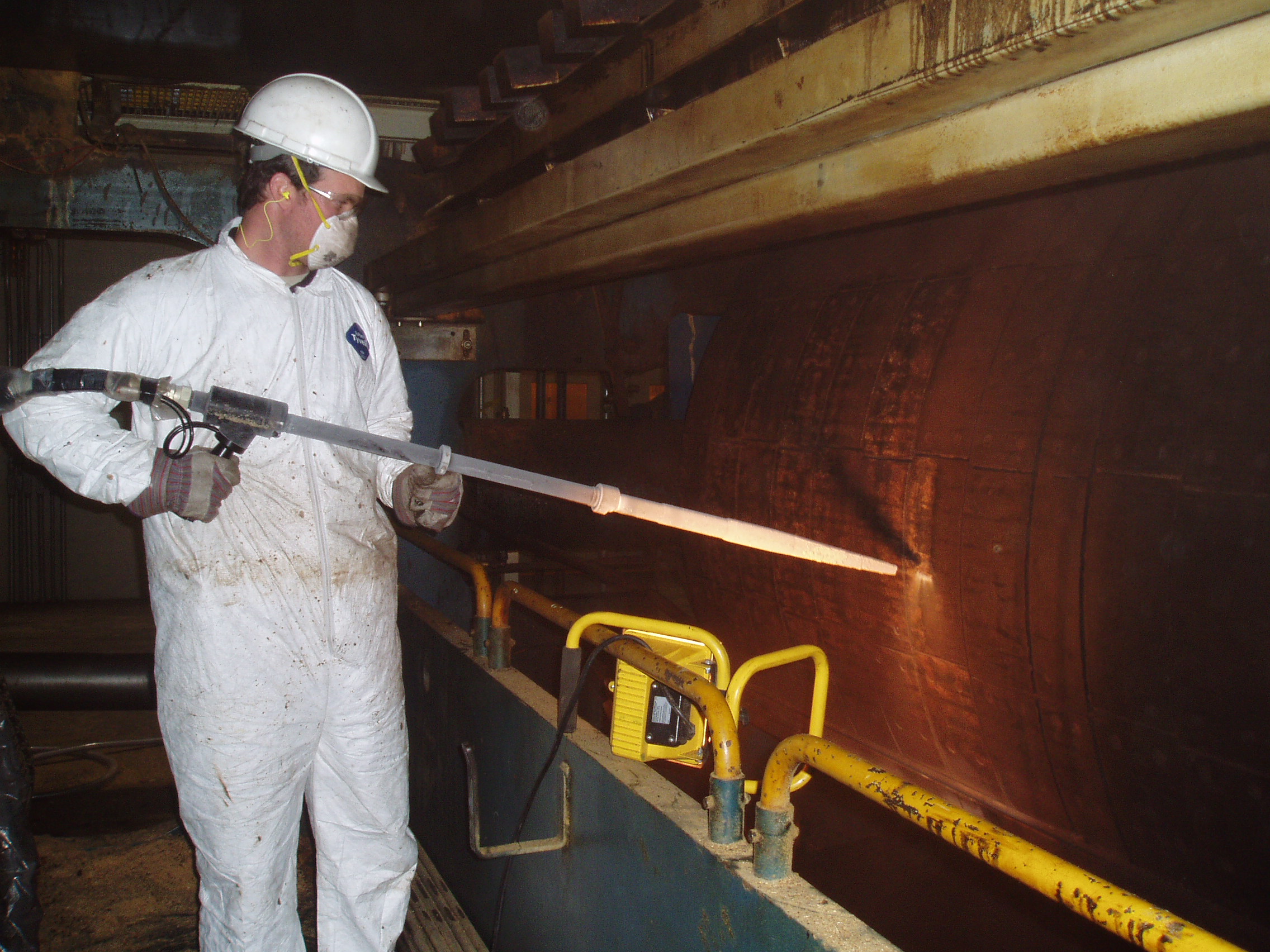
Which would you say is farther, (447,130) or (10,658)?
(10,658)

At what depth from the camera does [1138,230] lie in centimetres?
162

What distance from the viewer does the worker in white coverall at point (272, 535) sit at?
192 centimetres

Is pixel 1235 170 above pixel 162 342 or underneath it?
above

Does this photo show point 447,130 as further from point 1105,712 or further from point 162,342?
point 1105,712

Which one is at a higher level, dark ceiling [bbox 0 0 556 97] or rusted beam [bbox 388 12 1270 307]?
dark ceiling [bbox 0 0 556 97]

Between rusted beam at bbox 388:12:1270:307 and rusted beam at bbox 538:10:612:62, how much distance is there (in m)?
0.44

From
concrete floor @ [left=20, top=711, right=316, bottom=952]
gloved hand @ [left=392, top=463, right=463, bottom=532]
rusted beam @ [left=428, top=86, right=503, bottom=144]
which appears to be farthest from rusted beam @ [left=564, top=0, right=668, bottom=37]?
concrete floor @ [left=20, top=711, right=316, bottom=952]

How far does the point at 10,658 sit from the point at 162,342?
7.27 ft

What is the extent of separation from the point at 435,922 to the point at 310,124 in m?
2.36

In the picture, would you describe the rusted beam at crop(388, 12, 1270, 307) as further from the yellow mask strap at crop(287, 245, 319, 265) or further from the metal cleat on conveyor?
the yellow mask strap at crop(287, 245, 319, 265)

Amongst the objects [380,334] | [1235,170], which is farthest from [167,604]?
[1235,170]

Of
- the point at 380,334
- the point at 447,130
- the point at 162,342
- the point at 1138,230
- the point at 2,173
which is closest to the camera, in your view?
the point at 1138,230

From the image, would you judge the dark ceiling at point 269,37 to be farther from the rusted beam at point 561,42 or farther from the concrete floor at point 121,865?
the concrete floor at point 121,865

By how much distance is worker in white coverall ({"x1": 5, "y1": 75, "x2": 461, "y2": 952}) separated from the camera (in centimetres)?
192
